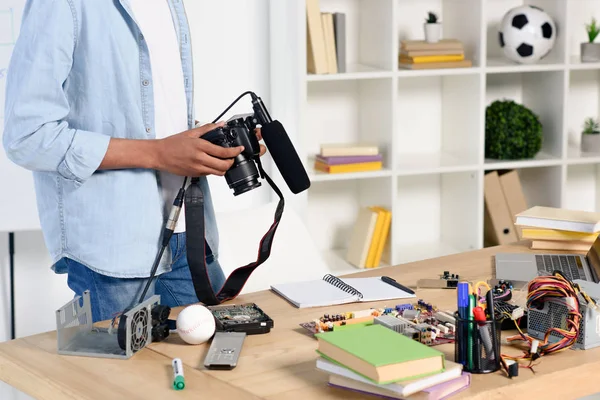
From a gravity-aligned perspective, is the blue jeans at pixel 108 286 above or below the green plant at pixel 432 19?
below

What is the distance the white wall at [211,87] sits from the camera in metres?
3.15

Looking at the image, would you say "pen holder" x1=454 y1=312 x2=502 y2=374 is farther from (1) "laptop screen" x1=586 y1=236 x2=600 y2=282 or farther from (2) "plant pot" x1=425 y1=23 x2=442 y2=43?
(2) "plant pot" x1=425 y1=23 x2=442 y2=43

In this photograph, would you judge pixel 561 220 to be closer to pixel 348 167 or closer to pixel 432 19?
pixel 348 167

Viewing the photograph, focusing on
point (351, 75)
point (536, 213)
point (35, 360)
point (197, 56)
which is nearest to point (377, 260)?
point (351, 75)

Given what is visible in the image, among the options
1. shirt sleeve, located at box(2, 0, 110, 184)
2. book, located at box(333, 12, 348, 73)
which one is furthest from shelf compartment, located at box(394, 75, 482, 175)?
shirt sleeve, located at box(2, 0, 110, 184)

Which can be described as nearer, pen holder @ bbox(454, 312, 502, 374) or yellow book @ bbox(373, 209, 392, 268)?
pen holder @ bbox(454, 312, 502, 374)

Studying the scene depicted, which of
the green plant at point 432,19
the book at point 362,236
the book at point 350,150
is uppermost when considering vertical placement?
the green plant at point 432,19

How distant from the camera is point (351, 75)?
338 cm

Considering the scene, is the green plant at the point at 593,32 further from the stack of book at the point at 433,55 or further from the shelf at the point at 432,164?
the shelf at the point at 432,164

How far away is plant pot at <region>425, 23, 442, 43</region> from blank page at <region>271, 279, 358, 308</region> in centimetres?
186

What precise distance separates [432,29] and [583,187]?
121 cm

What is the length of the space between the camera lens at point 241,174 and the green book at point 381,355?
18.8 inches

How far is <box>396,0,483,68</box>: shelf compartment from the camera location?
3654mm

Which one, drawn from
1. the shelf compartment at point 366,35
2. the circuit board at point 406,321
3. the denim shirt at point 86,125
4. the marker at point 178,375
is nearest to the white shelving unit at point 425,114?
the shelf compartment at point 366,35
